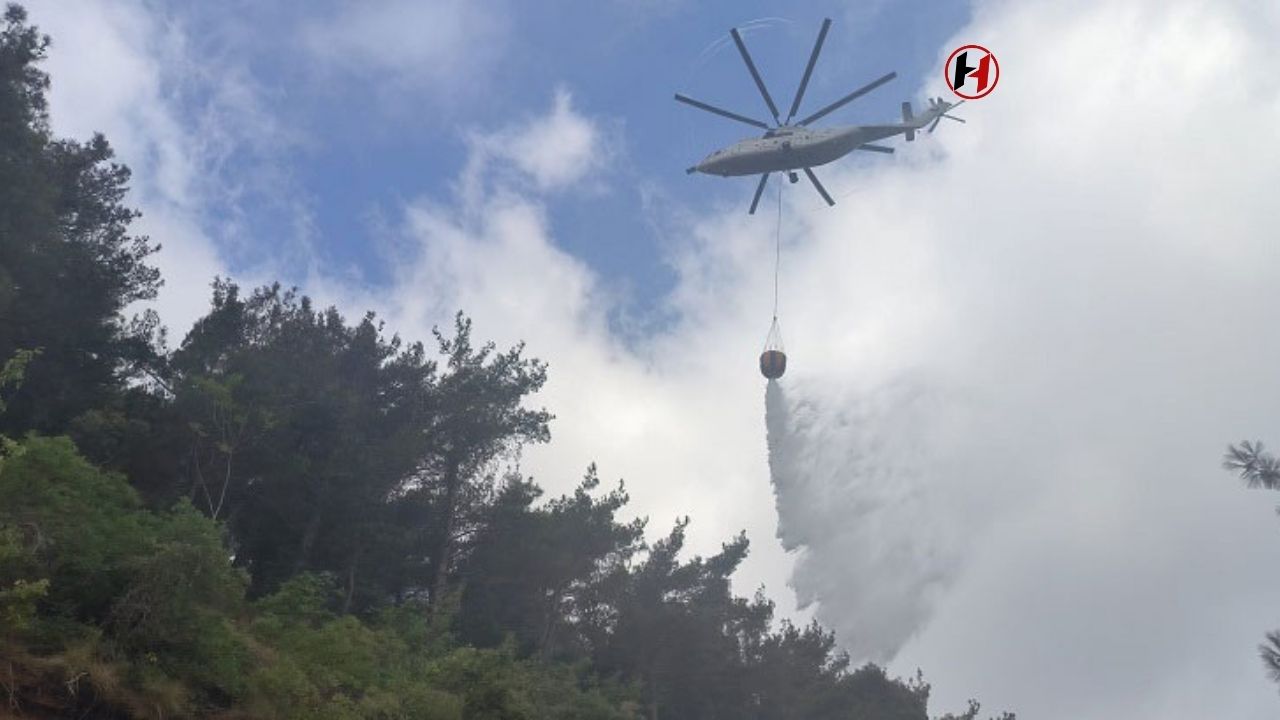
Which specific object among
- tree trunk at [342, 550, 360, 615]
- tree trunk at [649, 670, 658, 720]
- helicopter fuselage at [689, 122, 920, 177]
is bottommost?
tree trunk at [342, 550, 360, 615]

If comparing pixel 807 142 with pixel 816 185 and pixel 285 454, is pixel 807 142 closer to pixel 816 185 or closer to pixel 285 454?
pixel 816 185

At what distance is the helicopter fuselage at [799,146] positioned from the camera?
29422 mm

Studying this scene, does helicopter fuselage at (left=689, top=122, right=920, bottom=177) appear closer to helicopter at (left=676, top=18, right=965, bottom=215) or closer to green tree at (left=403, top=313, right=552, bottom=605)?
helicopter at (left=676, top=18, right=965, bottom=215)

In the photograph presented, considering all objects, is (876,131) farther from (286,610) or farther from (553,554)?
(553,554)

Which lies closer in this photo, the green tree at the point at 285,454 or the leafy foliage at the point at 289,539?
the leafy foliage at the point at 289,539

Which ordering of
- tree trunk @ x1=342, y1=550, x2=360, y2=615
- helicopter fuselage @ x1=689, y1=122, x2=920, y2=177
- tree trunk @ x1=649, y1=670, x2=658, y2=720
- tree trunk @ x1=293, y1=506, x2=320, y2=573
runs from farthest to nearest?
tree trunk @ x1=649, y1=670, x2=658, y2=720 < tree trunk @ x1=293, y1=506, x2=320, y2=573 < tree trunk @ x1=342, y1=550, x2=360, y2=615 < helicopter fuselage @ x1=689, y1=122, x2=920, y2=177

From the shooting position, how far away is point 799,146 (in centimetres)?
2941

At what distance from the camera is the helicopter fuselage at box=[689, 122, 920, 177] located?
96.5 feet

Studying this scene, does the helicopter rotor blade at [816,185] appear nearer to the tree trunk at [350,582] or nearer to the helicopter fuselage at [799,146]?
the helicopter fuselage at [799,146]

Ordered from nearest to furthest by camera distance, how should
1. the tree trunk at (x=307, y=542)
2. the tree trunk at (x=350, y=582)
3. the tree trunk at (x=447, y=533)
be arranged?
1. the tree trunk at (x=350, y=582)
2. the tree trunk at (x=307, y=542)
3. the tree trunk at (x=447, y=533)

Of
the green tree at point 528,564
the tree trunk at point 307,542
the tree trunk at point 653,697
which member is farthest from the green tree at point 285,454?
the tree trunk at point 653,697

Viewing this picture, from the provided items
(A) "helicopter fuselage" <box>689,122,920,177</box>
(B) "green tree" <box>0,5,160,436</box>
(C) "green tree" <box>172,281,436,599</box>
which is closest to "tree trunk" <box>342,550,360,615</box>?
(C) "green tree" <box>172,281,436,599</box>

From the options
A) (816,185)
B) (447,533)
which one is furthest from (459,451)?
(816,185)

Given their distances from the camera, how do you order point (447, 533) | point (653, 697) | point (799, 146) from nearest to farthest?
point (799, 146) < point (447, 533) < point (653, 697)
